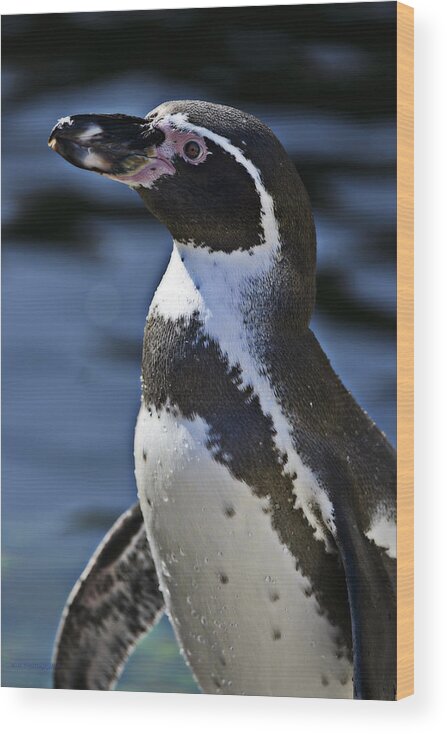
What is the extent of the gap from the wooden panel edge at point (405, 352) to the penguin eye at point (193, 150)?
46 centimetres

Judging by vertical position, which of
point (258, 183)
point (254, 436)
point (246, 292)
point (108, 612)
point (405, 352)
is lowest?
point (108, 612)

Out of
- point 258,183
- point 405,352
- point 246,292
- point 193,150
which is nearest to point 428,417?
point 405,352

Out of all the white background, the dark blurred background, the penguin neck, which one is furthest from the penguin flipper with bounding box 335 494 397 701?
the penguin neck

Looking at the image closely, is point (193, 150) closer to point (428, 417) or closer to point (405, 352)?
point (405, 352)

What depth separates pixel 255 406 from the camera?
3.68m

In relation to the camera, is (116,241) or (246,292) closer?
(246,292)

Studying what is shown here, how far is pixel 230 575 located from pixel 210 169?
94 centimetres

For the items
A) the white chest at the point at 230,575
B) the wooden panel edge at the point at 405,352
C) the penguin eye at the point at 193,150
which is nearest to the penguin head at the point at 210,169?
the penguin eye at the point at 193,150

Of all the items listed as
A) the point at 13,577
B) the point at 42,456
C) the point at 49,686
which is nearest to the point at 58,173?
the point at 42,456

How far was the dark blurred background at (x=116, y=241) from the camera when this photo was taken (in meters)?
3.70

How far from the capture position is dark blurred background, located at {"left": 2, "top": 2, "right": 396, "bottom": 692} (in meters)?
3.70

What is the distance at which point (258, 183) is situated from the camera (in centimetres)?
368

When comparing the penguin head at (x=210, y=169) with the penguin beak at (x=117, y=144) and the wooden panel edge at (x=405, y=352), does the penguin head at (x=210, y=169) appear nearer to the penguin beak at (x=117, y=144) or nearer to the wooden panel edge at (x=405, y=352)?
the penguin beak at (x=117, y=144)

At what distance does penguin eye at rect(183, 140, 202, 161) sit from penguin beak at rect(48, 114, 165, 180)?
63mm
